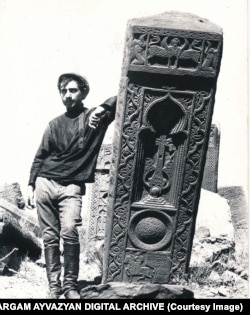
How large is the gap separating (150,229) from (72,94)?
5.45 ft

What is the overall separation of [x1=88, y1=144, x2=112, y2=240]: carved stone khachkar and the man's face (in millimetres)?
2487

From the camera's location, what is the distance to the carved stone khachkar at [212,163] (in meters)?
11.6

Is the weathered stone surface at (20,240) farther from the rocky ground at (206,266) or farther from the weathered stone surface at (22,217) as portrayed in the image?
the weathered stone surface at (22,217)

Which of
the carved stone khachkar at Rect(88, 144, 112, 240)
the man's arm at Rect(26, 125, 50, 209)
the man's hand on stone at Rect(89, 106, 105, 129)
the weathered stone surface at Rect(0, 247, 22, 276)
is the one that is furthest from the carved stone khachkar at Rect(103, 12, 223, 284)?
the carved stone khachkar at Rect(88, 144, 112, 240)

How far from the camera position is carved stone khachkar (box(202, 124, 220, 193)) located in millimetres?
11594

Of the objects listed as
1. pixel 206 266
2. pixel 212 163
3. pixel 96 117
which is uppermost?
pixel 96 117

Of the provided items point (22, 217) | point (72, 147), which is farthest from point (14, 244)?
point (72, 147)

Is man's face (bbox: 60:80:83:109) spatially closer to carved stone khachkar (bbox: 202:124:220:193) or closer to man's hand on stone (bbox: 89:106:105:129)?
man's hand on stone (bbox: 89:106:105:129)

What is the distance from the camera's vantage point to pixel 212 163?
1179 cm

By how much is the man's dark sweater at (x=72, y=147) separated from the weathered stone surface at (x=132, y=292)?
1.14 metres

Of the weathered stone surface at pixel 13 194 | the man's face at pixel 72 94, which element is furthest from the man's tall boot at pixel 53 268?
the weathered stone surface at pixel 13 194

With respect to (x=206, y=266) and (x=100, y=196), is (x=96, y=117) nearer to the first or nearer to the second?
(x=206, y=266)
